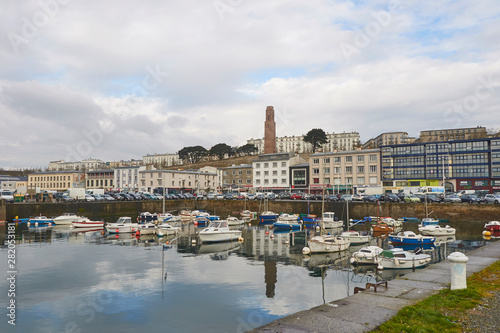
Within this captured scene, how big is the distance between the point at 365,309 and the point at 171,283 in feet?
54.9

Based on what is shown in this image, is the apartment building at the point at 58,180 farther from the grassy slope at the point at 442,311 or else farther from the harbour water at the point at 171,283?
the grassy slope at the point at 442,311

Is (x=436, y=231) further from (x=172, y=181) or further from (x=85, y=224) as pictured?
(x=172, y=181)

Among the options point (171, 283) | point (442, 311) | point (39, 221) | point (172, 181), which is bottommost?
point (171, 283)

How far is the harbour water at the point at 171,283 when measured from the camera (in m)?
19.4

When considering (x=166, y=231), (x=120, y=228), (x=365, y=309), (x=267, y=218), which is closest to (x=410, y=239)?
(x=365, y=309)

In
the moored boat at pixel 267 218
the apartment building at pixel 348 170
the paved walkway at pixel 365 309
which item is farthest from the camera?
the apartment building at pixel 348 170

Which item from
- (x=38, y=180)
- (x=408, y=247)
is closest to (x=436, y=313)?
(x=408, y=247)

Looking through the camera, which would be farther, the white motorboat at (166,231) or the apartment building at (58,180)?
the apartment building at (58,180)

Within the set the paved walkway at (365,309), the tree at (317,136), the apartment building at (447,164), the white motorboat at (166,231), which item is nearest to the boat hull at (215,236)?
the white motorboat at (166,231)

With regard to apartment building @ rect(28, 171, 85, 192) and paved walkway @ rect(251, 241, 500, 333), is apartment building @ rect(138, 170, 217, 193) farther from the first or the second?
paved walkway @ rect(251, 241, 500, 333)

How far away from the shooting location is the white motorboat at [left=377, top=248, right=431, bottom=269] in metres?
30.5

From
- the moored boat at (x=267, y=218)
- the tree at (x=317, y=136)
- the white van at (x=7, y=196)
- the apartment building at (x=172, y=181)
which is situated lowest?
the moored boat at (x=267, y=218)

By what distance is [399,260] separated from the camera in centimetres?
3050

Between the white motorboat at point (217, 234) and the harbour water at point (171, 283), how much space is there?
4.43 ft
